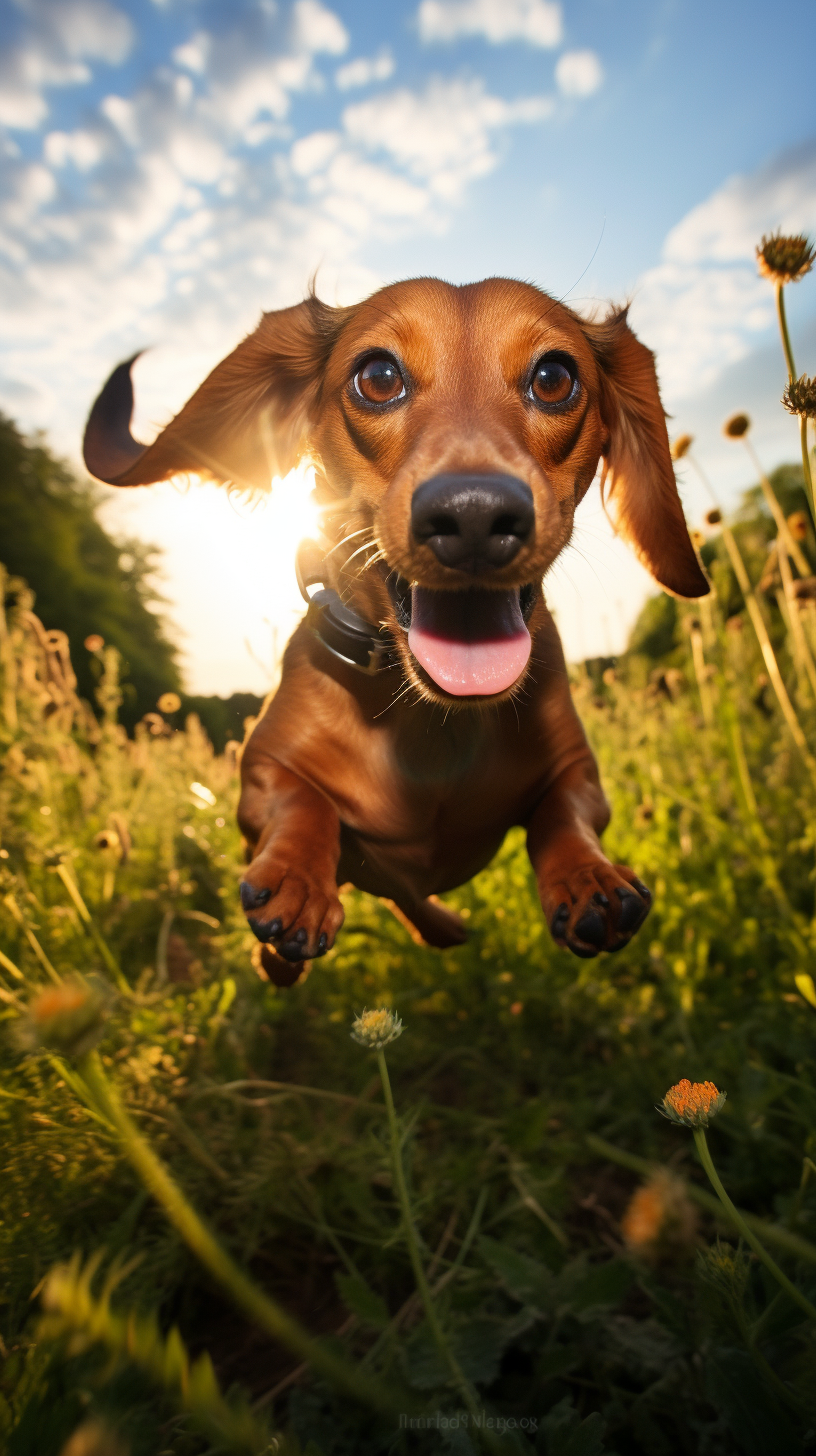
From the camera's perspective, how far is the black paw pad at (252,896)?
1.16 metres

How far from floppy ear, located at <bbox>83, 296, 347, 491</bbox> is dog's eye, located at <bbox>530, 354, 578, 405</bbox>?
0.54 meters

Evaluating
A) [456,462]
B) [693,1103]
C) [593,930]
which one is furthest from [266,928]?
[456,462]

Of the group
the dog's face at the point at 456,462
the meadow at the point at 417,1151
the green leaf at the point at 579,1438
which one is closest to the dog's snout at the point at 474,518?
the dog's face at the point at 456,462

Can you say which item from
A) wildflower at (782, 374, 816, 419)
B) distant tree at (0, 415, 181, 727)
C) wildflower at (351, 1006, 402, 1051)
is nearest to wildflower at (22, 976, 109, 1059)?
wildflower at (351, 1006, 402, 1051)

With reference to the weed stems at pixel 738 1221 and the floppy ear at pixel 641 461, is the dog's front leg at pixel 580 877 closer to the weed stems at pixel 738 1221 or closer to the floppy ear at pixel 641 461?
the weed stems at pixel 738 1221

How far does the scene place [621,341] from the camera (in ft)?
5.99

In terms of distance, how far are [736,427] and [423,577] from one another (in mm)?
1804

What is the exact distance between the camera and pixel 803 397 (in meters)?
1.02

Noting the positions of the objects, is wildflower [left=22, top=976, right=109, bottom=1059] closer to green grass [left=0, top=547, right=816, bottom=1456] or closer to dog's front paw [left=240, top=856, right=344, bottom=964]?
green grass [left=0, top=547, right=816, bottom=1456]

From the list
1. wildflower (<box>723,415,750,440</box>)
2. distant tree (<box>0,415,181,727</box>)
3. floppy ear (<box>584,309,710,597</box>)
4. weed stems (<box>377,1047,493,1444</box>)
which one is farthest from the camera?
distant tree (<box>0,415,181,727</box>)

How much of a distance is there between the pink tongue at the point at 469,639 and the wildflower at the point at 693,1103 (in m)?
0.58

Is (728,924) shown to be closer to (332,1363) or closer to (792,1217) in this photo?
(792,1217)

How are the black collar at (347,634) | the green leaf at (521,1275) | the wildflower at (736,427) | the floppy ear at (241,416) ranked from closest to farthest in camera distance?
the green leaf at (521,1275), the black collar at (347,634), the floppy ear at (241,416), the wildflower at (736,427)

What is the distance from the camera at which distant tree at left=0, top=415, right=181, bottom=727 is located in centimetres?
1788
